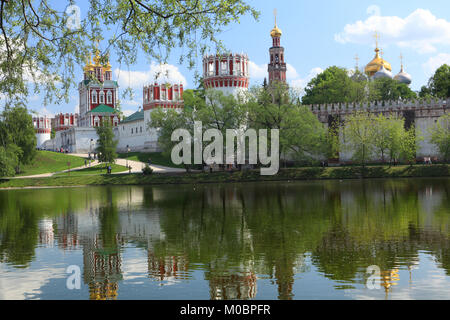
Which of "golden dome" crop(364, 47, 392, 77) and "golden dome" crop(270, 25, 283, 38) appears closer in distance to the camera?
"golden dome" crop(270, 25, 283, 38)

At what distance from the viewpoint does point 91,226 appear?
1714 centimetres

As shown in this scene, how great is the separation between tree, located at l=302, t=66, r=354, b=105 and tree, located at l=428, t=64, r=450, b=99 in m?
11.8

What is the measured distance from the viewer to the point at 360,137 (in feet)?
170

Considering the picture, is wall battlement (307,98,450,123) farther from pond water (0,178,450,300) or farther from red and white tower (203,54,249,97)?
pond water (0,178,450,300)

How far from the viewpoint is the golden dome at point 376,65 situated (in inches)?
3398

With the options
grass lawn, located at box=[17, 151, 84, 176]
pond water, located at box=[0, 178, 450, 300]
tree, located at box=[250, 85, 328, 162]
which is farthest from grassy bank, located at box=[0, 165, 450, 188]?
pond water, located at box=[0, 178, 450, 300]

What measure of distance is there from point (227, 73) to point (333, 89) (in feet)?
63.9

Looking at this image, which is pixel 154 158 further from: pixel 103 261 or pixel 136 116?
pixel 103 261

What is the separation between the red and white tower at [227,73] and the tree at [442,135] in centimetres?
2341

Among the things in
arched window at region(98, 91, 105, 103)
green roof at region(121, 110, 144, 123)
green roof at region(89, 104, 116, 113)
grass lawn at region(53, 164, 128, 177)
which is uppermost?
arched window at region(98, 91, 105, 103)

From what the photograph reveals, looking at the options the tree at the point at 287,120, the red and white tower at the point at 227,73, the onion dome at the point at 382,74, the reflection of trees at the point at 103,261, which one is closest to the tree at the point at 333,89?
the onion dome at the point at 382,74

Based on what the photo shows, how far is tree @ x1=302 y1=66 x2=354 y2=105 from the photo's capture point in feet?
234

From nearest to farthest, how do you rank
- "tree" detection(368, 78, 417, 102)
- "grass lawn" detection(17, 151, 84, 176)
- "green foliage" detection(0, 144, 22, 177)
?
"green foliage" detection(0, 144, 22, 177) → "grass lawn" detection(17, 151, 84, 176) → "tree" detection(368, 78, 417, 102)
